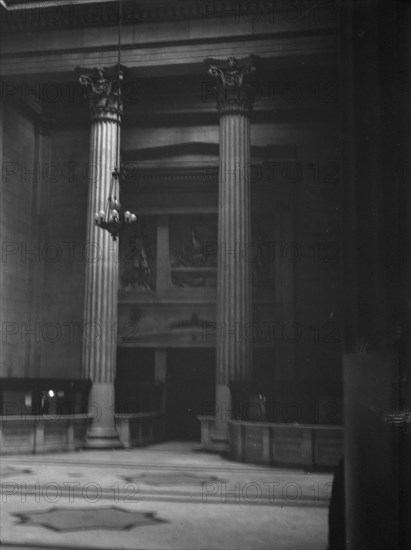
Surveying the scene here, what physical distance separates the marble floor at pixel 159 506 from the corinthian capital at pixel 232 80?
299 inches

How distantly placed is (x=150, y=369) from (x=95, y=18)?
28.1 feet

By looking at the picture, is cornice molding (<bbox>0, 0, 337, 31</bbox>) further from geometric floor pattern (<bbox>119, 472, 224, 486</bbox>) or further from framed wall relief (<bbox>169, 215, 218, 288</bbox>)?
geometric floor pattern (<bbox>119, 472, 224, 486</bbox>)

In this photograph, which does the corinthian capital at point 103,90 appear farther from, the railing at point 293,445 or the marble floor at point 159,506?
the marble floor at point 159,506

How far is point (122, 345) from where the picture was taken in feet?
57.3

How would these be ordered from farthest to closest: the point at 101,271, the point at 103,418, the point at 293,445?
the point at 101,271 < the point at 103,418 < the point at 293,445

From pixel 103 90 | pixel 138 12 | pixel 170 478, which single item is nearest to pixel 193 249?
pixel 103 90

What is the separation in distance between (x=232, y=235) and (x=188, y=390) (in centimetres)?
521

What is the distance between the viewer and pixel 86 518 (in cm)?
593

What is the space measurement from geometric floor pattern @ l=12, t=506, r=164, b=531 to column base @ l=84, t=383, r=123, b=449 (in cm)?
715

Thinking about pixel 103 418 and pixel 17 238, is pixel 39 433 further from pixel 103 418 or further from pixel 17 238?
pixel 17 238

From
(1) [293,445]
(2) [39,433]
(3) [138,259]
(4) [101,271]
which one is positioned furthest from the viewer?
(3) [138,259]

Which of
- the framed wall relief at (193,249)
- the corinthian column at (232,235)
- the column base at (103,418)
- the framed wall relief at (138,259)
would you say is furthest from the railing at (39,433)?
the framed wall relief at (193,249)

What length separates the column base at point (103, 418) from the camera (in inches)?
531

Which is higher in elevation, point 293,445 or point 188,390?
point 188,390
